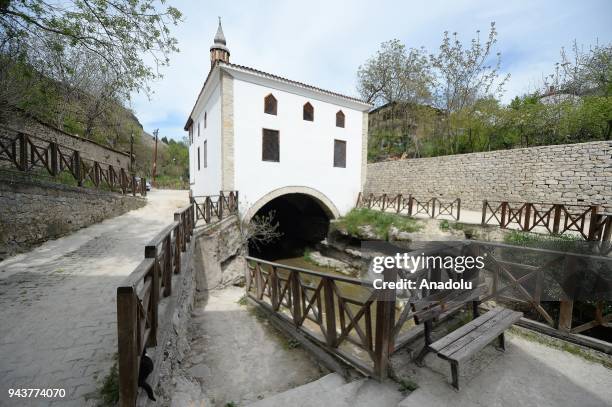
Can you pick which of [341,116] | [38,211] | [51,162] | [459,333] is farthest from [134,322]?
[341,116]

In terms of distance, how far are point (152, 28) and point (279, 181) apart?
247 inches

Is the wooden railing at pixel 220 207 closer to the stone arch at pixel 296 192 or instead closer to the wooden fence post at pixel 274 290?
the stone arch at pixel 296 192

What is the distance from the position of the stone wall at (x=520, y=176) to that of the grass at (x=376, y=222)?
4073mm

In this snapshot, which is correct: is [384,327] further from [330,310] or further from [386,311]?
[330,310]

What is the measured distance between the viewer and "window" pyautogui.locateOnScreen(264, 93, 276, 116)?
1009 centimetres

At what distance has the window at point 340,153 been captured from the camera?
12180mm

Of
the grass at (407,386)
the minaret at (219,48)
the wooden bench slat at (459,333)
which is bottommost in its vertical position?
the grass at (407,386)

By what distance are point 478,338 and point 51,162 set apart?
32.3 feet

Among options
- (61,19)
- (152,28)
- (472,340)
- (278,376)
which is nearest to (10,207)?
(61,19)

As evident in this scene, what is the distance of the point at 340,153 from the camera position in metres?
12.4

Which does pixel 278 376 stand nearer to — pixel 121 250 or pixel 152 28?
pixel 121 250

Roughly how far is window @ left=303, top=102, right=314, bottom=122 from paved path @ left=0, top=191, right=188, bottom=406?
812cm

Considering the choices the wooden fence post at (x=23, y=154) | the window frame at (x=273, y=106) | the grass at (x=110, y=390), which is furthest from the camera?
the window frame at (x=273, y=106)

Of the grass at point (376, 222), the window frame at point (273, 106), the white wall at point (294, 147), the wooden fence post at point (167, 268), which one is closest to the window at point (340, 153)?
the white wall at point (294, 147)
